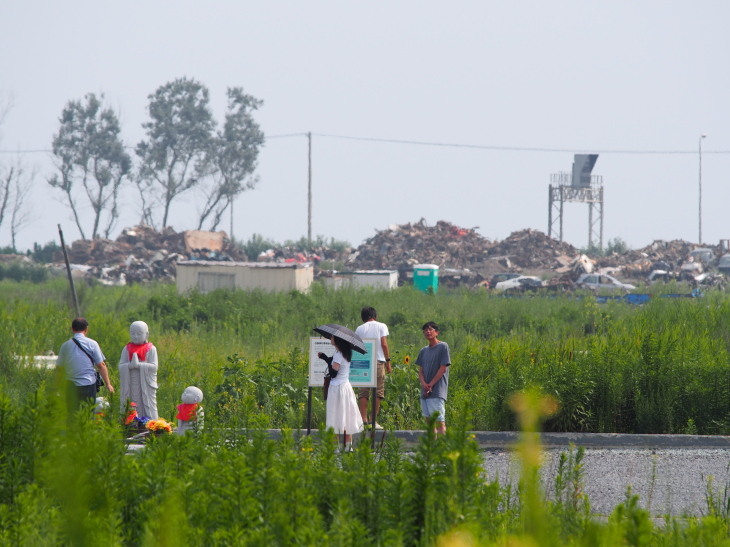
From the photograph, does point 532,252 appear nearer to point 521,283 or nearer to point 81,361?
point 521,283

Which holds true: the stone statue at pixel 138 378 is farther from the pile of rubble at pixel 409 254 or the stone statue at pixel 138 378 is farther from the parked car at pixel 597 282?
the pile of rubble at pixel 409 254

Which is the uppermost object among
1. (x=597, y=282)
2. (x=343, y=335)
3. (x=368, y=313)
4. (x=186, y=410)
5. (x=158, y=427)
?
(x=597, y=282)

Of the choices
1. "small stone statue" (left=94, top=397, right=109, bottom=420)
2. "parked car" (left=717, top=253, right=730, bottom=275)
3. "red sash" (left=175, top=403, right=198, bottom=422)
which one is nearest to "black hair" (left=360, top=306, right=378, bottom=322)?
"red sash" (left=175, top=403, right=198, bottom=422)

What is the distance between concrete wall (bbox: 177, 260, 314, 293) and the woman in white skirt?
27.3 metres

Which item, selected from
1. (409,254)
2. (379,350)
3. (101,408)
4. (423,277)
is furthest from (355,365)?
(409,254)

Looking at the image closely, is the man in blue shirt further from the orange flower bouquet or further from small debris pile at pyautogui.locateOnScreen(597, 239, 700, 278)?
small debris pile at pyautogui.locateOnScreen(597, 239, 700, 278)

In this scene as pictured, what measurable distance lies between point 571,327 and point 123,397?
44.2 ft

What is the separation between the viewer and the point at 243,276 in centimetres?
3934

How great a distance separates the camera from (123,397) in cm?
1142

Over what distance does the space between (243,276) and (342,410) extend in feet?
96.1

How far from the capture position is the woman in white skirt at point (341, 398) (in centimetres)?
1041

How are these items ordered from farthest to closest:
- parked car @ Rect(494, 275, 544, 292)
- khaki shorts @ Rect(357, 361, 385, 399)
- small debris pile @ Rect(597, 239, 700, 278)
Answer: small debris pile @ Rect(597, 239, 700, 278)
parked car @ Rect(494, 275, 544, 292)
khaki shorts @ Rect(357, 361, 385, 399)

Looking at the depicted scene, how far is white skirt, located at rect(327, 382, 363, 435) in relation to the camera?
1039cm

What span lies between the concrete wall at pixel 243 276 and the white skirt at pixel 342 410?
2742 centimetres
